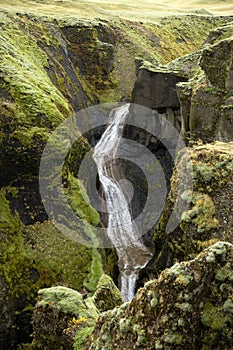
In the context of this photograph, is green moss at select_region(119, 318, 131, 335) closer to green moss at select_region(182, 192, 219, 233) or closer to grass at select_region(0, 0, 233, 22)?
green moss at select_region(182, 192, 219, 233)

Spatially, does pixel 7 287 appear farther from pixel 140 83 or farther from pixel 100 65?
pixel 100 65

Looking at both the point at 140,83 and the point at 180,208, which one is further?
the point at 140,83

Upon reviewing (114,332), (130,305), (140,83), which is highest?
(140,83)

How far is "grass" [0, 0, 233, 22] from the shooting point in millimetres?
49350

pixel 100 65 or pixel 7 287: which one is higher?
pixel 100 65

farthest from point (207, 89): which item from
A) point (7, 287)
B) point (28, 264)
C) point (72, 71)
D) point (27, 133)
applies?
point (72, 71)

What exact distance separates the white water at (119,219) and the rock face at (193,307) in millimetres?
16722

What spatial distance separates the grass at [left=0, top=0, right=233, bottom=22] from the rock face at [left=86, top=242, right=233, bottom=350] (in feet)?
143

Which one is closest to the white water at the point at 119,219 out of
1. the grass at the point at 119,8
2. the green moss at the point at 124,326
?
the green moss at the point at 124,326

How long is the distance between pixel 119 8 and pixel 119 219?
52230 millimetres

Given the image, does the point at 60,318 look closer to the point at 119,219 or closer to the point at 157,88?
the point at 119,219

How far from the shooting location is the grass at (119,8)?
4935 centimetres

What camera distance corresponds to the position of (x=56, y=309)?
1204 cm

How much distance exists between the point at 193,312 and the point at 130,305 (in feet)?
5.40
